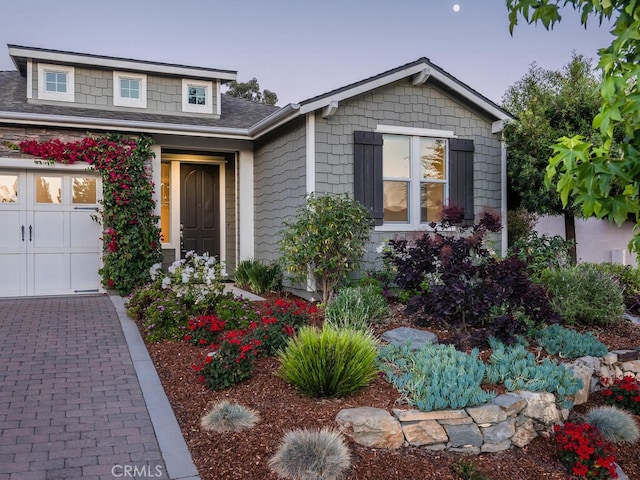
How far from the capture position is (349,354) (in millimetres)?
4246

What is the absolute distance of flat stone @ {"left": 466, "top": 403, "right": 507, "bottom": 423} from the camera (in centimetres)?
386

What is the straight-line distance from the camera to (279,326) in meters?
5.31

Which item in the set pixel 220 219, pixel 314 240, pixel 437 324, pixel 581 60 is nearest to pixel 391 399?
pixel 437 324

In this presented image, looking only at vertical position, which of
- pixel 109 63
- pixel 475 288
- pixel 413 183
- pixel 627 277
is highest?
pixel 109 63

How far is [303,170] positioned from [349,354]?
4.65 meters

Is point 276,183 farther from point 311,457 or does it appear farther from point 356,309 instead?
point 311,457

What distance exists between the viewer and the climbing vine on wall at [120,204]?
874 cm

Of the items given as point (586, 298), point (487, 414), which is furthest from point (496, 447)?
point (586, 298)

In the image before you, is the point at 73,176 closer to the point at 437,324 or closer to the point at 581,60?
the point at 437,324

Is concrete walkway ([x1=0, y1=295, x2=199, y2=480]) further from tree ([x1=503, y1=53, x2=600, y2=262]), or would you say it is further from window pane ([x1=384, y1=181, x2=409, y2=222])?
tree ([x1=503, y1=53, x2=600, y2=262])

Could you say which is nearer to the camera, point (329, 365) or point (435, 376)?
point (435, 376)

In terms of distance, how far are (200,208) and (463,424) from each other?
27.8 feet

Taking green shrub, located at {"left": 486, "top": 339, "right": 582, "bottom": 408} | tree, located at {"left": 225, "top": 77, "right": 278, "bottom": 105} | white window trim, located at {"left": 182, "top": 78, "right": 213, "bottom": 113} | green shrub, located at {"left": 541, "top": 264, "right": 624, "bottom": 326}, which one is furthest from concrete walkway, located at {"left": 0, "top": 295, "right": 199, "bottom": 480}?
tree, located at {"left": 225, "top": 77, "right": 278, "bottom": 105}

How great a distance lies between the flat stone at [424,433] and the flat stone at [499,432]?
1.15 ft
